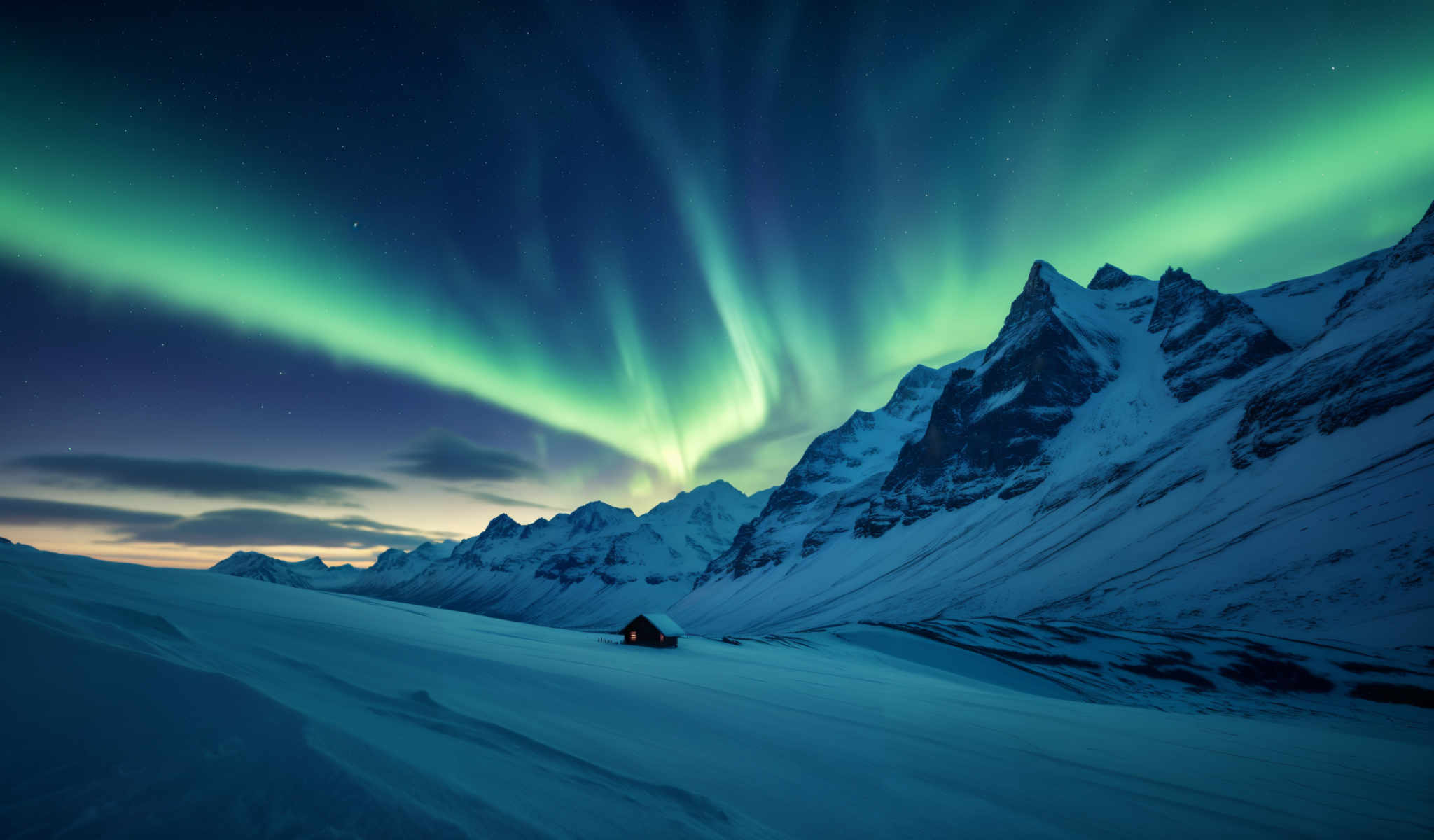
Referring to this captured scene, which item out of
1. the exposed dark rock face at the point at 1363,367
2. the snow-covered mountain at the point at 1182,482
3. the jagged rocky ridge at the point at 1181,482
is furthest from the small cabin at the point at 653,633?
the exposed dark rock face at the point at 1363,367

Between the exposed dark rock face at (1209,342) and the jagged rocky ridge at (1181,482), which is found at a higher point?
the exposed dark rock face at (1209,342)

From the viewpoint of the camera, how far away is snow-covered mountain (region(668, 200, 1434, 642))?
199 ft

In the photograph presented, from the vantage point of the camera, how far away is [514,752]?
633 cm

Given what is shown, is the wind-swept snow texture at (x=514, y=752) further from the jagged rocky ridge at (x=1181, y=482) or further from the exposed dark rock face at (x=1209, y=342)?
the exposed dark rock face at (x=1209, y=342)

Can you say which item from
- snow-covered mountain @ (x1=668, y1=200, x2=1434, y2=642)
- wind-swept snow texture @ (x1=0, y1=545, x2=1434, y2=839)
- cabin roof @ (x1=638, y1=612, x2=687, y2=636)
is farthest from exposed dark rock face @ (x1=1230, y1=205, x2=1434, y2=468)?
cabin roof @ (x1=638, y1=612, x2=687, y2=636)

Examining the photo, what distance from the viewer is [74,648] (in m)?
6.09

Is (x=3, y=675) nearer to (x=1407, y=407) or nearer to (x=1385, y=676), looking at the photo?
(x=1385, y=676)

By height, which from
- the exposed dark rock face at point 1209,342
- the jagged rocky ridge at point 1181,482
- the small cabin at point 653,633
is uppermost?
the exposed dark rock face at point 1209,342

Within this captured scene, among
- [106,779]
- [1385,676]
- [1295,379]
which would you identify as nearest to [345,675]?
[106,779]

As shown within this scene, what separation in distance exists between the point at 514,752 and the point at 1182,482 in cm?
12500

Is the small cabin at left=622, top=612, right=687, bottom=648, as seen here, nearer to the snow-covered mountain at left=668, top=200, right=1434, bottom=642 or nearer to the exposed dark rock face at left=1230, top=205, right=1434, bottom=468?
the snow-covered mountain at left=668, top=200, right=1434, bottom=642

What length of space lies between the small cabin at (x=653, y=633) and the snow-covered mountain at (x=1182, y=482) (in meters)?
63.3

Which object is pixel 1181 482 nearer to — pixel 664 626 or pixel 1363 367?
pixel 1363 367

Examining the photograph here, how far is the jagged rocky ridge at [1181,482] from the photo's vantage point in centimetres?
6097
